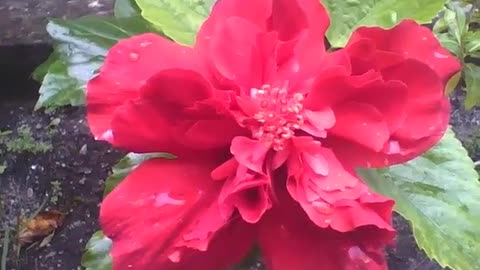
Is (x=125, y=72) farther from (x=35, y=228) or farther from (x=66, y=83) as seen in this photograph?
(x=35, y=228)

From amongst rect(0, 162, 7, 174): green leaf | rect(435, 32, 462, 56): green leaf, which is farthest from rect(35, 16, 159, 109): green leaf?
rect(0, 162, 7, 174): green leaf

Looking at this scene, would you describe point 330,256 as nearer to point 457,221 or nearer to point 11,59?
point 457,221

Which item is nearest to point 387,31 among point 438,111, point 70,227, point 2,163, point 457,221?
point 438,111

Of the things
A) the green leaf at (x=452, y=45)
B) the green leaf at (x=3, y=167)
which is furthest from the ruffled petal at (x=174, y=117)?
the green leaf at (x=3, y=167)

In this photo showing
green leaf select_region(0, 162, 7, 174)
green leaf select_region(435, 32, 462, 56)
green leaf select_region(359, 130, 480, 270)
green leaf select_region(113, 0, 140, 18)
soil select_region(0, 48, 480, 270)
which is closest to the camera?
green leaf select_region(359, 130, 480, 270)

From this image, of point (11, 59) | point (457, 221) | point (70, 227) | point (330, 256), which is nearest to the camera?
point (330, 256)

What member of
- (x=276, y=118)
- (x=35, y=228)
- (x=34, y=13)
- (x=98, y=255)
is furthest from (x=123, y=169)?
(x=34, y=13)

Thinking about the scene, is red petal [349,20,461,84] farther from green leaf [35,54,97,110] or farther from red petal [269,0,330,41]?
green leaf [35,54,97,110]

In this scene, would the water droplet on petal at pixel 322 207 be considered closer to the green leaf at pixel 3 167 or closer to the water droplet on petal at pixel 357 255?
the water droplet on petal at pixel 357 255
